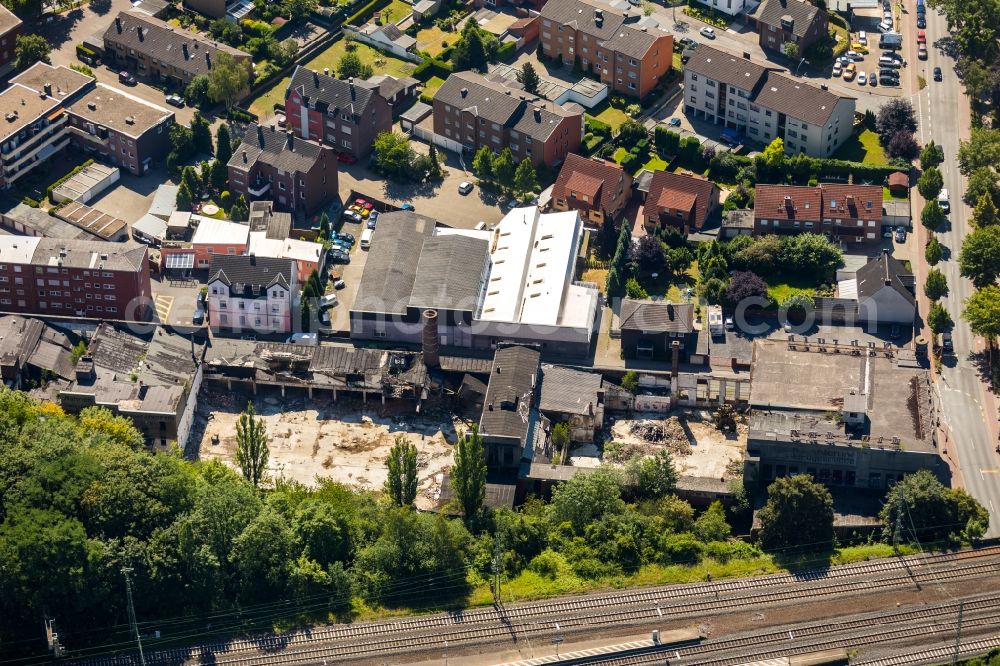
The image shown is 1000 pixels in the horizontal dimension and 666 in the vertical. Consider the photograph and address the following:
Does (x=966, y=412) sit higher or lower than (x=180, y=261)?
lower

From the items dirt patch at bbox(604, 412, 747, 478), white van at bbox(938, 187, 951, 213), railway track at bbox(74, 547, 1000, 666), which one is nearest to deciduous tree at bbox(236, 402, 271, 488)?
railway track at bbox(74, 547, 1000, 666)

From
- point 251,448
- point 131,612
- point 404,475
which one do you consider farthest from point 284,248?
point 131,612

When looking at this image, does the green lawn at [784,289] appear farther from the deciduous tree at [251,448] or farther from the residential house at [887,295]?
the deciduous tree at [251,448]

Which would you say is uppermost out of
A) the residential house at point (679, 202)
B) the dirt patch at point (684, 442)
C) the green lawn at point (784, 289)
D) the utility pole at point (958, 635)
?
the residential house at point (679, 202)

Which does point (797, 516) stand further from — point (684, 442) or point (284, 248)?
point (284, 248)

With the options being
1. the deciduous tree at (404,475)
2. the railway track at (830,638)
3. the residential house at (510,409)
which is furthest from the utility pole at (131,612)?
the residential house at (510,409)

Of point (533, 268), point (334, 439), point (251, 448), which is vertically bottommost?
point (334, 439)
